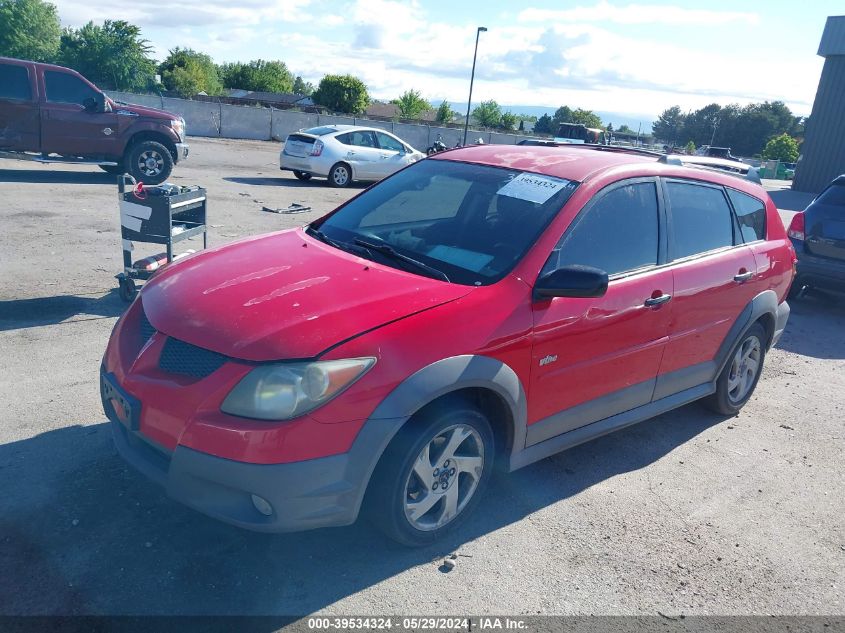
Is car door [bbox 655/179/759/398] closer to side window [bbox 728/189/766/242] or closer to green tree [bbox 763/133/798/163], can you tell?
side window [bbox 728/189/766/242]

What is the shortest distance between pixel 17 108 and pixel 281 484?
12.6 m

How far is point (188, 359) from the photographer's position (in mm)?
2930

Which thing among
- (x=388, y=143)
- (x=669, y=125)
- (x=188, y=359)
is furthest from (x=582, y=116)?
(x=188, y=359)

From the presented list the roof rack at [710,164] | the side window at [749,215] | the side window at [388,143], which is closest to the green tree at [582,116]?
the side window at [388,143]

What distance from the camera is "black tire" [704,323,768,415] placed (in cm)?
499

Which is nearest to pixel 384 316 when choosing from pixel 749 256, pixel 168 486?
pixel 168 486

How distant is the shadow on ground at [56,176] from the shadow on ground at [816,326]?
12.1 meters

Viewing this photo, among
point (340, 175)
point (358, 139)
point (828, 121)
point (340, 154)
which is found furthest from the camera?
point (828, 121)

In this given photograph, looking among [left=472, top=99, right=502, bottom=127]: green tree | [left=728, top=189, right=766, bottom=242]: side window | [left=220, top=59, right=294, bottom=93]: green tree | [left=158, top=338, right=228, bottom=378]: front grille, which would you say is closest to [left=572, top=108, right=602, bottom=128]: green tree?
[left=472, top=99, right=502, bottom=127]: green tree

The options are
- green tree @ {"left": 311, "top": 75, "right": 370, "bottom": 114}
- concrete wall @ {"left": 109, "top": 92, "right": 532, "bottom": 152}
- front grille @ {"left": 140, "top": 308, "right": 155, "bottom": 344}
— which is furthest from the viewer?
green tree @ {"left": 311, "top": 75, "right": 370, "bottom": 114}

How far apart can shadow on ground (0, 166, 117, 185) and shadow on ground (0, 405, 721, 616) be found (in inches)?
425

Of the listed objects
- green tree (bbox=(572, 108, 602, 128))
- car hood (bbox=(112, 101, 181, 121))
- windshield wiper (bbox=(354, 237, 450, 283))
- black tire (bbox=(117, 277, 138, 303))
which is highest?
green tree (bbox=(572, 108, 602, 128))

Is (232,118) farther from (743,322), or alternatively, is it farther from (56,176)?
(743,322)

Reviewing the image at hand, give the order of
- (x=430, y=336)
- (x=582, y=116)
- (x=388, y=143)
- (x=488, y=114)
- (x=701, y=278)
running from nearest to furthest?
(x=430, y=336) < (x=701, y=278) < (x=388, y=143) < (x=488, y=114) < (x=582, y=116)
